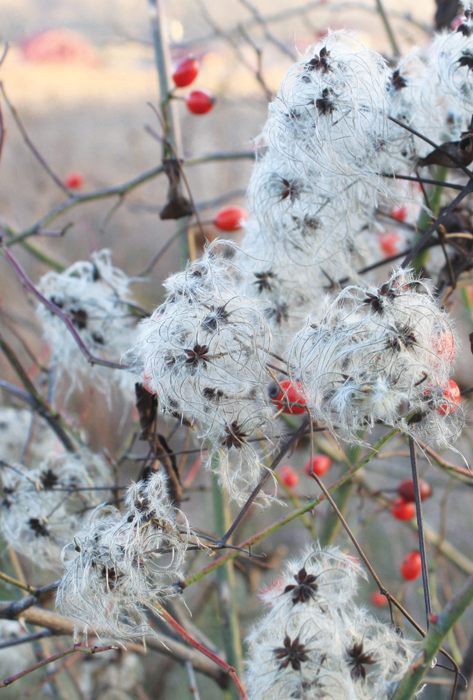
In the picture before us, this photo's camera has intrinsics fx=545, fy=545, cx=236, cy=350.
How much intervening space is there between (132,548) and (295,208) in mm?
603

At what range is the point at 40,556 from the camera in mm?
1182

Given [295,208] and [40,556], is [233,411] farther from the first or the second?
[40,556]

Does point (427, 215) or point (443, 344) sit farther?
point (427, 215)

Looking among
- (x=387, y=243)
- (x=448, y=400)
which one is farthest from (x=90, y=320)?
(x=387, y=243)

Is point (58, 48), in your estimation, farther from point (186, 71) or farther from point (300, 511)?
point (300, 511)

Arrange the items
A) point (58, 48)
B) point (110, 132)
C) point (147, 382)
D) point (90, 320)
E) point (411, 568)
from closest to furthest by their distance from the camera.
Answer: point (147, 382), point (90, 320), point (411, 568), point (110, 132), point (58, 48)

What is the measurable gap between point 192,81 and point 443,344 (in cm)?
122

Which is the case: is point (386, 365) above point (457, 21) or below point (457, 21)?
below

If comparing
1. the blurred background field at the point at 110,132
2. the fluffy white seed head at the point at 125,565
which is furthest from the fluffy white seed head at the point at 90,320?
the blurred background field at the point at 110,132

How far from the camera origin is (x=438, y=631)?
0.63 meters

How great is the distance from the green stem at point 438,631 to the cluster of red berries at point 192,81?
1466 millimetres

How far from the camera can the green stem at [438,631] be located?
626mm

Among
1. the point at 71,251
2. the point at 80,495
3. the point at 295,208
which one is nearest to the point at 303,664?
the point at 80,495

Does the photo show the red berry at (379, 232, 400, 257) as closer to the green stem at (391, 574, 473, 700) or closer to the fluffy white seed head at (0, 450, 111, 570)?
the fluffy white seed head at (0, 450, 111, 570)
